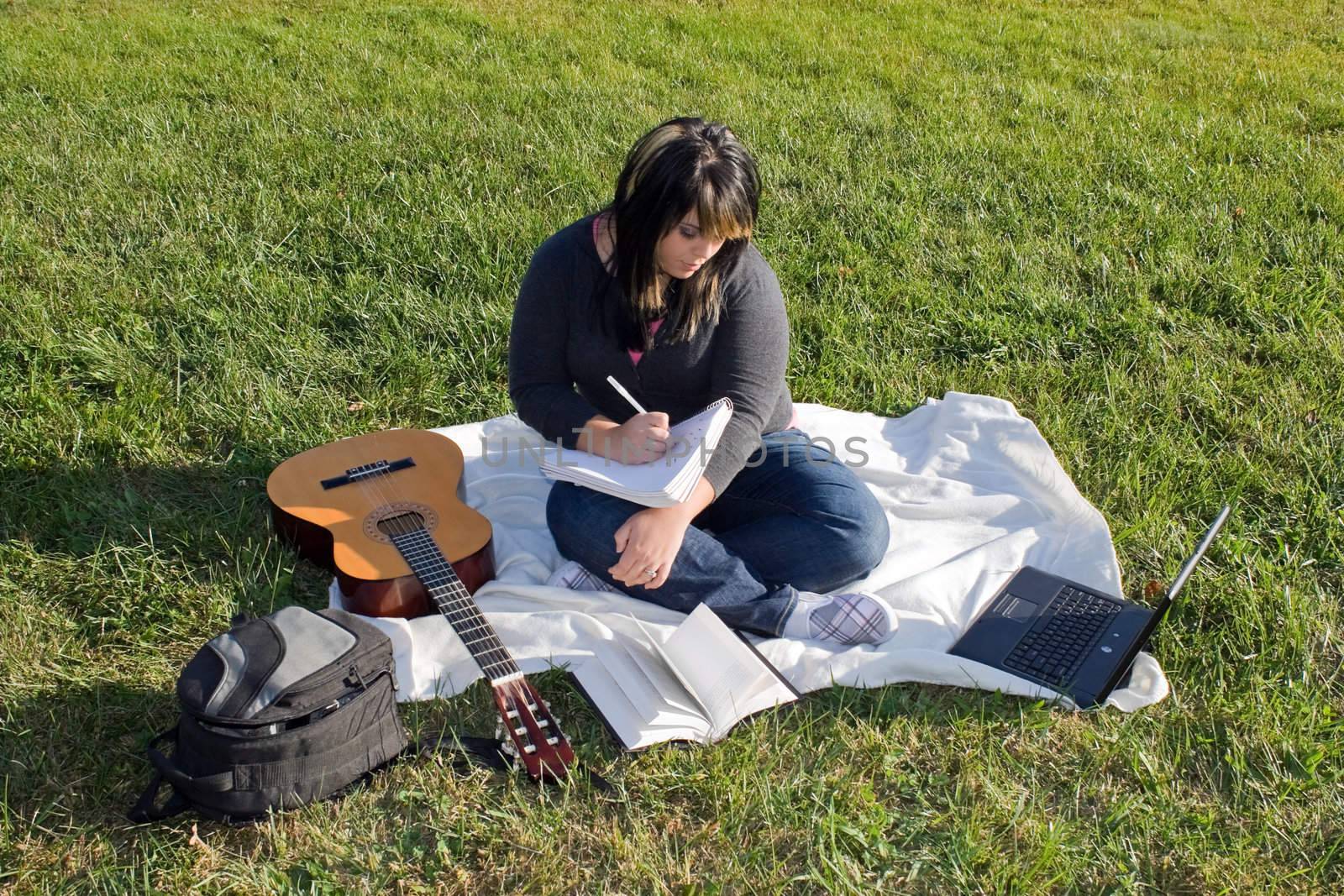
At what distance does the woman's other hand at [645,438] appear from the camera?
282 cm

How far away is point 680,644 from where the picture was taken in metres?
2.68

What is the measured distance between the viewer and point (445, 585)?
2834mm

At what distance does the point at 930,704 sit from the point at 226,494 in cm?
220

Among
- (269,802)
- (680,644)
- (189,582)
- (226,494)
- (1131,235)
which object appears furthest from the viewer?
(1131,235)

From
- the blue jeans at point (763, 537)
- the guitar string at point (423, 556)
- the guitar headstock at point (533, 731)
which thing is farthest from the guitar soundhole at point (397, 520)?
the guitar headstock at point (533, 731)

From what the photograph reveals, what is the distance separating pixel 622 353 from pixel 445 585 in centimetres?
79

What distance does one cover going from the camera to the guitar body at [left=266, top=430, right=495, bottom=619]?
2.88 metres

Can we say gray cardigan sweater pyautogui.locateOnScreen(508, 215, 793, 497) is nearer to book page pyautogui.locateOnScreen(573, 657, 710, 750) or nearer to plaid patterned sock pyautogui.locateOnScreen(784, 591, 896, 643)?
plaid patterned sock pyautogui.locateOnScreen(784, 591, 896, 643)

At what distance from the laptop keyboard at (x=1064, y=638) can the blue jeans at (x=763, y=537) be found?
485mm

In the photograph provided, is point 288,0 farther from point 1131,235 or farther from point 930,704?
point 930,704

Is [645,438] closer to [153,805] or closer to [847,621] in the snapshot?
[847,621]

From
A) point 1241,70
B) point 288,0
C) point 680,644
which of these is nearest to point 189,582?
point 680,644

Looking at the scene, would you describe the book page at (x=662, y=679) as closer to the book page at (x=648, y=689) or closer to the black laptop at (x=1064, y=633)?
the book page at (x=648, y=689)

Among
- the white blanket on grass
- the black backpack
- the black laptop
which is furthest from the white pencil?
the black laptop
